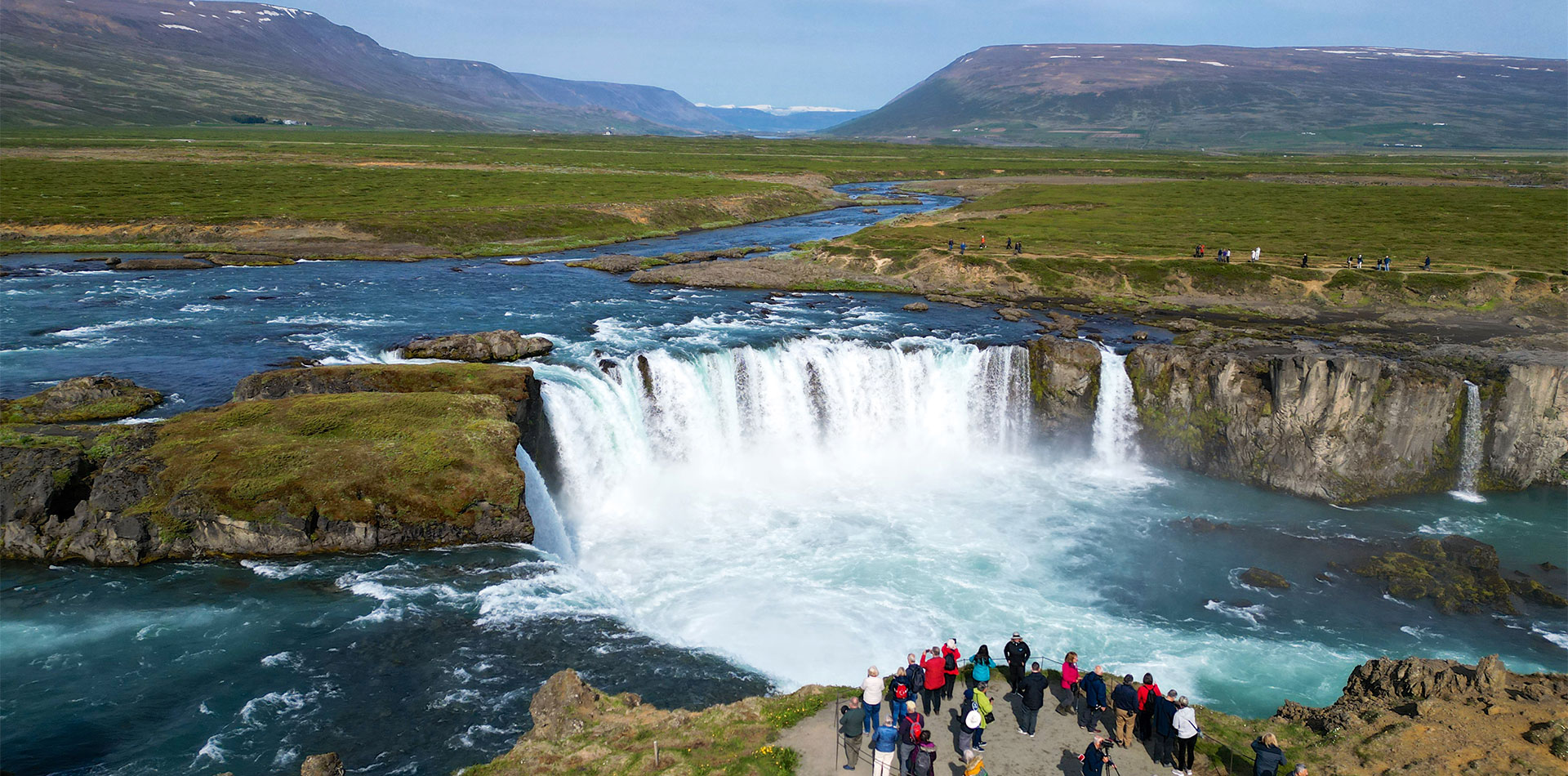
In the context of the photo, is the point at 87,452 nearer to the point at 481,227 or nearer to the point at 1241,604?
the point at 1241,604

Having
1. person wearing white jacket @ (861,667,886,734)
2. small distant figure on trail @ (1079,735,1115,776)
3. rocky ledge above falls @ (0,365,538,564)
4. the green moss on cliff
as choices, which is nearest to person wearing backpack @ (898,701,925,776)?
person wearing white jacket @ (861,667,886,734)

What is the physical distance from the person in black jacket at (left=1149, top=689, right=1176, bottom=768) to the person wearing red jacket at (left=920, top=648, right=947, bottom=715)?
5557 mm

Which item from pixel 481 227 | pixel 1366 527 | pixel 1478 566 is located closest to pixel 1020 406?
pixel 1366 527

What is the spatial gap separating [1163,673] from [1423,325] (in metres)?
51.7

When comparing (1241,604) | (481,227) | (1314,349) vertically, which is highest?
(481,227)

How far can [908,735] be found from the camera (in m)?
20.9

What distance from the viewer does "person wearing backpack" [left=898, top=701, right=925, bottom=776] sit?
20219 mm

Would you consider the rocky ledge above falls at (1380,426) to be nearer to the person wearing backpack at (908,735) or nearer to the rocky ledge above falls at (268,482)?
the person wearing backpack at (908,735)

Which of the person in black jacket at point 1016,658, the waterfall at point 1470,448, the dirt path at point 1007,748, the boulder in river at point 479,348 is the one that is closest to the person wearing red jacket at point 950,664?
the dirt path at point 1007,748

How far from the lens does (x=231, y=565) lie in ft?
107

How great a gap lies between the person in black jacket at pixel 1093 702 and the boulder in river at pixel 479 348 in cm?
3923

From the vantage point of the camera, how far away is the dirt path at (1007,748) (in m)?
21.4

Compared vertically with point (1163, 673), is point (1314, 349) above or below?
above

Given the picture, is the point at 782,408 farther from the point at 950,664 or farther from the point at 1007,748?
the point at 1007,748
